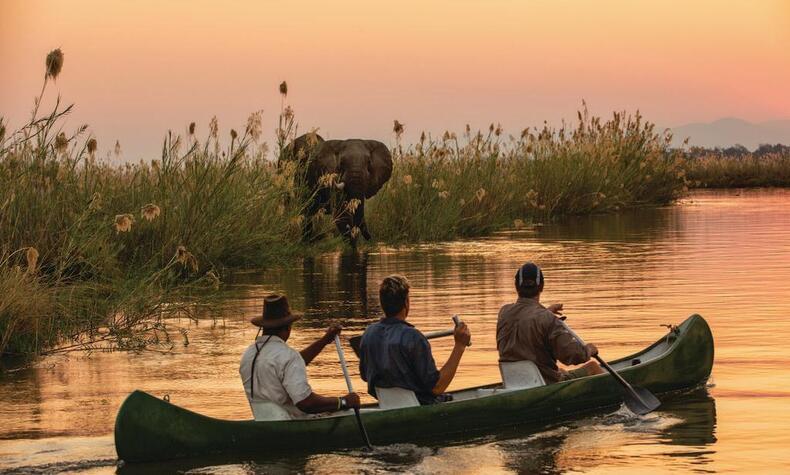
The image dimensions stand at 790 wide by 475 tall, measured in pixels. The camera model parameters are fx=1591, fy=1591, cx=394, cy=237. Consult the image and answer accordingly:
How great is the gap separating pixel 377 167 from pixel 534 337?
61.1ft

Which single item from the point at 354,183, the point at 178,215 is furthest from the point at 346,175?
the point at 178,215

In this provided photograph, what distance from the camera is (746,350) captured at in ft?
48.4

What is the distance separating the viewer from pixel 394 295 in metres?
10.7

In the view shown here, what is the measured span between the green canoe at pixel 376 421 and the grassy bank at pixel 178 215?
4151mm

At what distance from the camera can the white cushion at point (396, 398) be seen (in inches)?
433

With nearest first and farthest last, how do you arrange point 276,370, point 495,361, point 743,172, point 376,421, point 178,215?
point 276,370
point 376,421
point 495,361
point 178,215
point 743,172

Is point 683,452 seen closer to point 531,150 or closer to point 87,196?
point 87,196

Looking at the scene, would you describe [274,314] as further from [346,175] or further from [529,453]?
[346,175]

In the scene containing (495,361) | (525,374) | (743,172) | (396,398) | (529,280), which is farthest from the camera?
(743,172)

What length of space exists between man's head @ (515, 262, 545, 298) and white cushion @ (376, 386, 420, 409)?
1190 millimetres

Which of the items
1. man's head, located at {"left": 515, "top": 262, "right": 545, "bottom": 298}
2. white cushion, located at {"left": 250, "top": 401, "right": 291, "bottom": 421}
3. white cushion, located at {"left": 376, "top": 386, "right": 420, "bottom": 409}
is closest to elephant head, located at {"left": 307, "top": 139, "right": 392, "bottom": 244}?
man's head, located at {"left": 515, "top": 262, "right": 545, "bottom": 298}

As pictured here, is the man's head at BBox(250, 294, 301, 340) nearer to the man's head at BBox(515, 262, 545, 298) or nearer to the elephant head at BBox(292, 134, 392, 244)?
the man's head at BBox(515, 262, 545, 298)

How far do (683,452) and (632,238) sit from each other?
2152 centimetres

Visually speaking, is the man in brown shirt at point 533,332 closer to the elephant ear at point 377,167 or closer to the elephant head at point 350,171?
the elephant head at point 350,171
